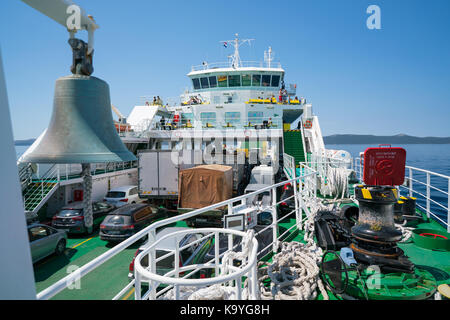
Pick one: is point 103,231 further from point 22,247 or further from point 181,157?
point 22,247

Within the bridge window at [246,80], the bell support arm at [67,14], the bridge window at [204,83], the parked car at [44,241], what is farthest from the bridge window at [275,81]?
the bell support arm at [67,14]

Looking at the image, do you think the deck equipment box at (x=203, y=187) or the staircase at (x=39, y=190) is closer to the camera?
the deck equipment box at (x=203, y=187)

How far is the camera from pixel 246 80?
25391 mm

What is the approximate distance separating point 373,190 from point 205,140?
19.0 meters

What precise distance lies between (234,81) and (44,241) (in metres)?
20.9

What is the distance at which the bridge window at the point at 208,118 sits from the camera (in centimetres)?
2347

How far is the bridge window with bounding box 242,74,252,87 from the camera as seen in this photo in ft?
83.0

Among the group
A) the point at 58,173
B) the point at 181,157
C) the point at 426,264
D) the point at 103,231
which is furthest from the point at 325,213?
the point at 58,173

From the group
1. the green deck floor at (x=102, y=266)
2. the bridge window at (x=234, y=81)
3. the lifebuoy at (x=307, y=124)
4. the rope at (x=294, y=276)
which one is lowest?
the green deck floor at (x=102, y=266)

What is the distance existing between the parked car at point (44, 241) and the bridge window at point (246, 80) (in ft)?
67.3

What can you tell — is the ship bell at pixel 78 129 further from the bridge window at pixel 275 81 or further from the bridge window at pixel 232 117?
the bridge window at pixel 275 81

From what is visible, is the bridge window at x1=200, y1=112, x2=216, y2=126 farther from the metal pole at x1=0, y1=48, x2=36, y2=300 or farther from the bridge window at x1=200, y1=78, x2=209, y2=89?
the metal pole at x1=0, y1=48, x2=36, y2=300

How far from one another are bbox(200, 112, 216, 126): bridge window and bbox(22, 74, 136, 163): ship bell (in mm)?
21406

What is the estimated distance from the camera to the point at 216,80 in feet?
84.0
